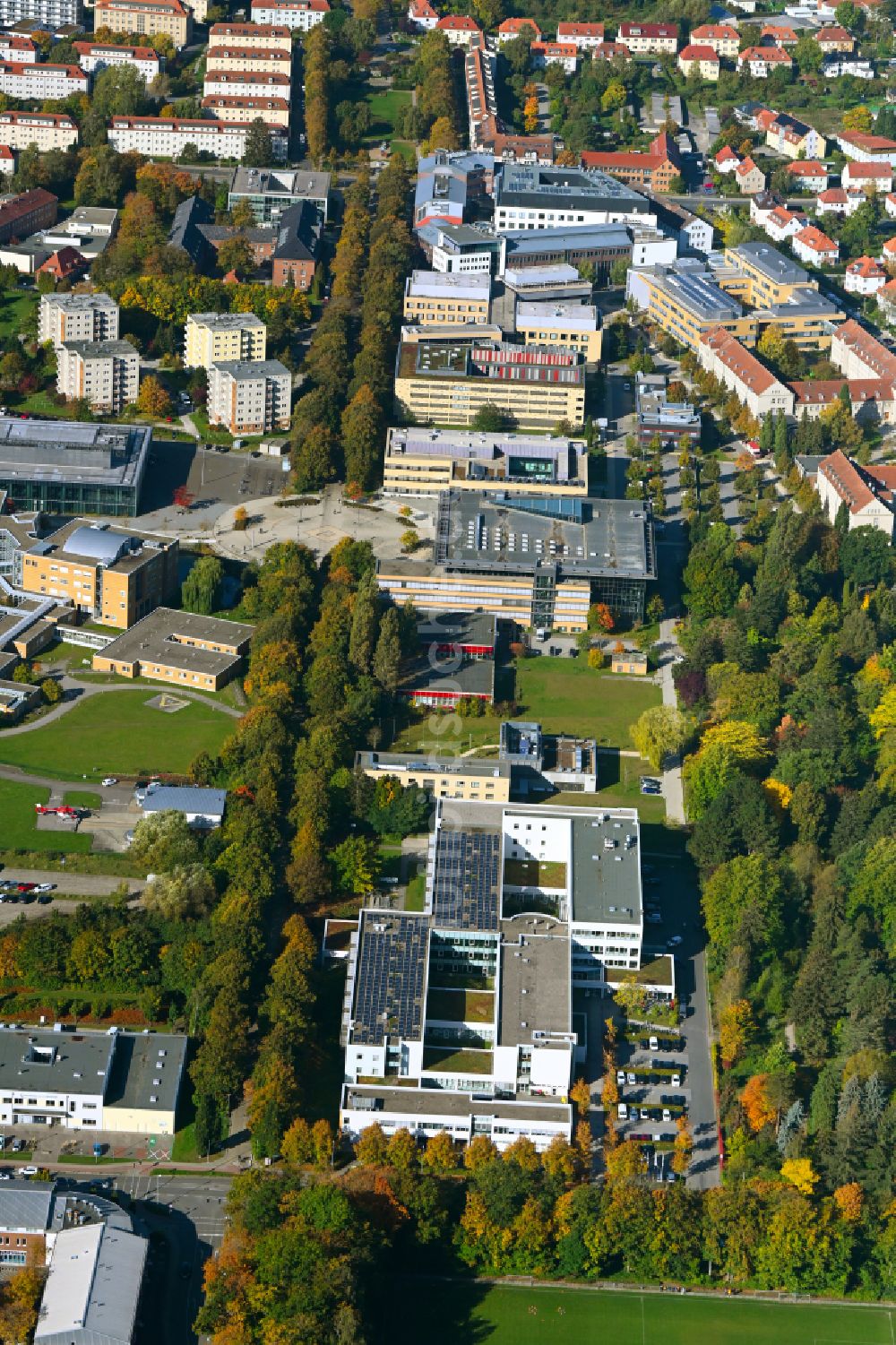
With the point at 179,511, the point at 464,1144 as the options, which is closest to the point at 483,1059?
the point at 464,1144

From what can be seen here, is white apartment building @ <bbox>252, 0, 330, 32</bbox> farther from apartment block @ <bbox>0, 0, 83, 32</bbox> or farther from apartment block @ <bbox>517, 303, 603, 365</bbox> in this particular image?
apartment block @ <bbox>517, 303, 603, 365</bbox>

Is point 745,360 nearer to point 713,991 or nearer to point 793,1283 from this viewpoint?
point 713,991

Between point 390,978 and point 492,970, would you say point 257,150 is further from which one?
point 390,978

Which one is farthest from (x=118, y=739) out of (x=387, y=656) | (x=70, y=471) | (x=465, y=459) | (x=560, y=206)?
(x=560, y=206)

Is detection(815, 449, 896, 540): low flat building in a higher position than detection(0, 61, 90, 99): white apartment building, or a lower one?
lower

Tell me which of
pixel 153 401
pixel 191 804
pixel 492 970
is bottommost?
pixel 492 970

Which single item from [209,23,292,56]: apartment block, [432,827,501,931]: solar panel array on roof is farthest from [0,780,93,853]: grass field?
[209,23,292,56]: apartment block

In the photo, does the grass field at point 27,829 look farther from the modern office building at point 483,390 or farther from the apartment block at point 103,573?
the modern office building at point 483,390
